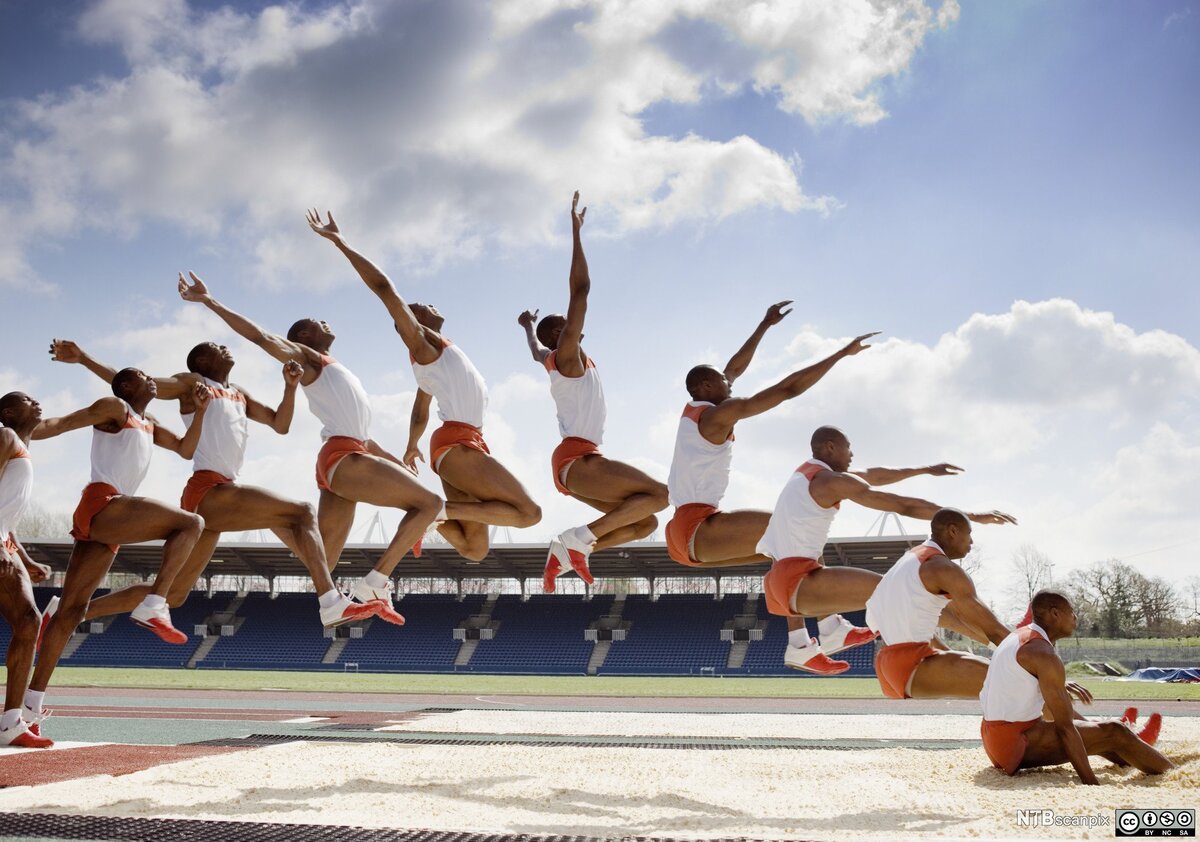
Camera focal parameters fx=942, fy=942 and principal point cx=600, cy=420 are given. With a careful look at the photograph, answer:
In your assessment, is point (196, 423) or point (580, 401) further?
point (580, 401)

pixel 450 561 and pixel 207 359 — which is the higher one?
pixel 207 359

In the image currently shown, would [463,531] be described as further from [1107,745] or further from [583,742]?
[1107,745]

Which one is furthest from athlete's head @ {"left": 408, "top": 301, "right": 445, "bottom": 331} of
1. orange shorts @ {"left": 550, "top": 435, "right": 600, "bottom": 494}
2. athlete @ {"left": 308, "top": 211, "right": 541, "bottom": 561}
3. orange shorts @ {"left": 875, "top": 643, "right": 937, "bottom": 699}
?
orange shorts @ {"left": 875, "top": 643, "right": 937, "bottom": 699}

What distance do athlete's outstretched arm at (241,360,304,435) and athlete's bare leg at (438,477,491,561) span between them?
1342 mm

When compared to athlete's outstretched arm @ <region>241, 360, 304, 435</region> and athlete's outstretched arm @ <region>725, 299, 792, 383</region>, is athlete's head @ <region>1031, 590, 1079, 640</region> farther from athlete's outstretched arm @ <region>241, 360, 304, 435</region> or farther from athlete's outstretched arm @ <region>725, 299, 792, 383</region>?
athlete's outstretched arm @ <region>241, 360, 304, 435</region>

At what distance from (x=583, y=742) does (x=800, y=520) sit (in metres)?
4.78

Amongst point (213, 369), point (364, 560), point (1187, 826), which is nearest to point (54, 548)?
point (364, 560)

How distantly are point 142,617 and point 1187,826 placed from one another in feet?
22.1

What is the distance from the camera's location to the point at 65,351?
7703mm

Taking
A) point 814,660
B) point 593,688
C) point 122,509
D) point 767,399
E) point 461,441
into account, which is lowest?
point 593,688

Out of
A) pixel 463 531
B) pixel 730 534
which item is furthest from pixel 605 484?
pixel 463 531

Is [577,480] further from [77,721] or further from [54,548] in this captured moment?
[54,548]

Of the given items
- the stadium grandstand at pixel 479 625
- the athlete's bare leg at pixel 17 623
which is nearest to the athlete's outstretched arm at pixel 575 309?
the athlete's bare leg at pixel 17 623

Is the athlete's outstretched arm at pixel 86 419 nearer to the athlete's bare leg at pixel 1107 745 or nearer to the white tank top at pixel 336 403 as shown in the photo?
the white tank top at pixel 336 403
